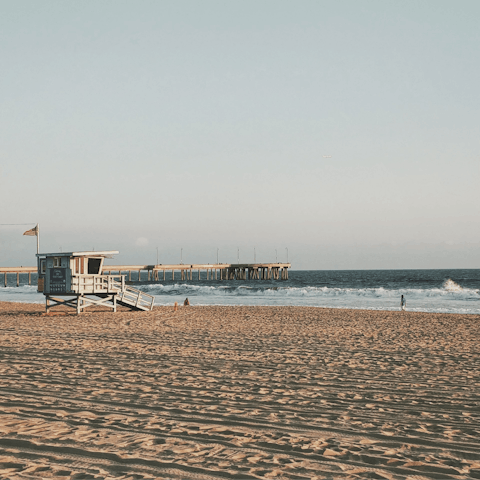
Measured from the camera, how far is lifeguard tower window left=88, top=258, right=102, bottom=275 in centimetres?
2325

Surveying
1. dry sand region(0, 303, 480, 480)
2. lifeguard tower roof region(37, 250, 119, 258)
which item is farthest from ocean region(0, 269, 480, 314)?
dry sand region(0, 303, 480, 480)

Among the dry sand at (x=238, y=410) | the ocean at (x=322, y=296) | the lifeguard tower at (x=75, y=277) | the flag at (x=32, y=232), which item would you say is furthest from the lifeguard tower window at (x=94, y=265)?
the ocean at (x=322, y=296)

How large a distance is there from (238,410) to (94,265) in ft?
61.7

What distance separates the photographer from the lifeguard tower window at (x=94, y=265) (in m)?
23.2

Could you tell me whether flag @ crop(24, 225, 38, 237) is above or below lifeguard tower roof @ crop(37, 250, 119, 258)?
above

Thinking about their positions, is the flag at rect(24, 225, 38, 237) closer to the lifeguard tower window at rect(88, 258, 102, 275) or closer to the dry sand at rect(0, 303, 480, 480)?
the lifeguard tower window at rect(88, 258, 102, 275)

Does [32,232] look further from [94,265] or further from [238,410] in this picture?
[238,410]

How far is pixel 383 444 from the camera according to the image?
4.77 m

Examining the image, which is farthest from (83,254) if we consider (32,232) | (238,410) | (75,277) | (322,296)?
(322,296)

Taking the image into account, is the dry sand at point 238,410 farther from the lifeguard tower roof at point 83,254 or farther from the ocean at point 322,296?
the ocean at point 322,296

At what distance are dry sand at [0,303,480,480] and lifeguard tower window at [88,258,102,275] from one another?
1122 centimetres

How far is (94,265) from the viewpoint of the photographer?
23359 millimetres

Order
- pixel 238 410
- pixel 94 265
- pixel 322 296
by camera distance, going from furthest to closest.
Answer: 1. pixel 322 296
2. pixel 94 265
3. pixel 238 410

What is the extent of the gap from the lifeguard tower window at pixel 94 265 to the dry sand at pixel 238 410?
36.8 feet
